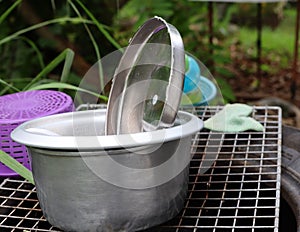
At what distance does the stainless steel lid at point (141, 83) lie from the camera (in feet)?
3.04

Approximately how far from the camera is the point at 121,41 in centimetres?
215

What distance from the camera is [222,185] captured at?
3.56 ft

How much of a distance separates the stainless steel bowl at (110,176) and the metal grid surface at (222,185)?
0.11m

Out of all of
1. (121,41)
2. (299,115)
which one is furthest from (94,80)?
(299,115)

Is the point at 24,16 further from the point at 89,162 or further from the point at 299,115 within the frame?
the point at 89,162

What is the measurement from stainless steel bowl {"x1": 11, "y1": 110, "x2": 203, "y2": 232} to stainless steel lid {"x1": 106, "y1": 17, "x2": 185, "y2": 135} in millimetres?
140

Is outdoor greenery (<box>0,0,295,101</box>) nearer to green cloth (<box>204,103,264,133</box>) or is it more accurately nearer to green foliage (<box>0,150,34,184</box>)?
green cloth (<box>204,103,264,133</box>)

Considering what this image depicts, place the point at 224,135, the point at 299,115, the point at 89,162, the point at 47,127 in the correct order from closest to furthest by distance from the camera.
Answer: the point at 89,162
the point at 47,127
the point at 224,135
the point at 299,115

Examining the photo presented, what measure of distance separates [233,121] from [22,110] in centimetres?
49

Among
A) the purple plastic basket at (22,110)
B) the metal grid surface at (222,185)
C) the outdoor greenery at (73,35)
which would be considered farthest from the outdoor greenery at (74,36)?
the metal grid surface at (222,185)

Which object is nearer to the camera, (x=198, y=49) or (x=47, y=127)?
(x=47, y=127)

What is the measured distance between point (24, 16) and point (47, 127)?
4.44ft

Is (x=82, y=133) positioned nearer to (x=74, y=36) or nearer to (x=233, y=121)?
(x=233, y=121)

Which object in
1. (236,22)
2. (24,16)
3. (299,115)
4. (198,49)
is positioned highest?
(24,16)
